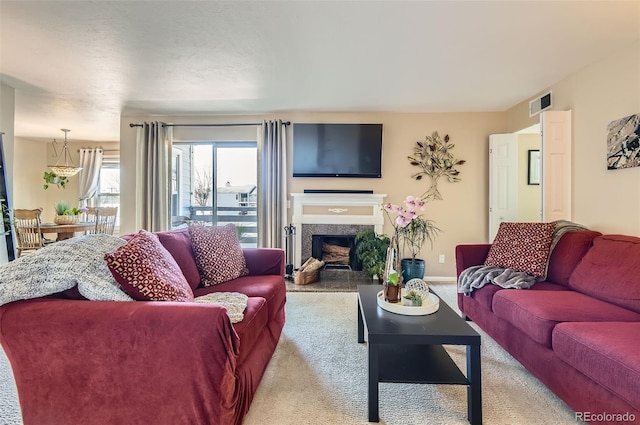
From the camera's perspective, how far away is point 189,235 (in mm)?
2430

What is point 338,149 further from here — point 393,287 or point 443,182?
point 393,287

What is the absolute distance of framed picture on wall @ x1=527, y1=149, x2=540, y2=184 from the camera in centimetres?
419

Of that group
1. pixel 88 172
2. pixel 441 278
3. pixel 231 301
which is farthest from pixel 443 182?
pixel 88 172

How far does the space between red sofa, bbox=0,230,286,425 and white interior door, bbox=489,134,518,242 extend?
404cm

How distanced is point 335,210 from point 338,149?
88cm

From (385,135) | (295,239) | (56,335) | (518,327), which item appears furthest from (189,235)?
(385,135)

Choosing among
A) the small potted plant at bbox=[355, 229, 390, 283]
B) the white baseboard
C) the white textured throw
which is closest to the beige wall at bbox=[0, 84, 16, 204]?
the white textured throw

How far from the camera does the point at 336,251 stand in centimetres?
460

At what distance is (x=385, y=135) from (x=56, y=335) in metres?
4.13

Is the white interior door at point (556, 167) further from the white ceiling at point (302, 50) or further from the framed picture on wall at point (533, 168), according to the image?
the framed picture on wall at point (533, 168)

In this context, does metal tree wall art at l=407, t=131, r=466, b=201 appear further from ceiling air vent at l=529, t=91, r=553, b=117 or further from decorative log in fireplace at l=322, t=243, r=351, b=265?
decorative log in fireplace at l=322, t=243, r=351, b=265

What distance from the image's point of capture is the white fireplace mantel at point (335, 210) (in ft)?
14.2

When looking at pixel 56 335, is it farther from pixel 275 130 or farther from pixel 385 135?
pixel 385 135

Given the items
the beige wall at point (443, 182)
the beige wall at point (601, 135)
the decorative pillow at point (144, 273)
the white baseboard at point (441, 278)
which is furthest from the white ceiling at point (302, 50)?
the white baseboard at point (441, 278)
